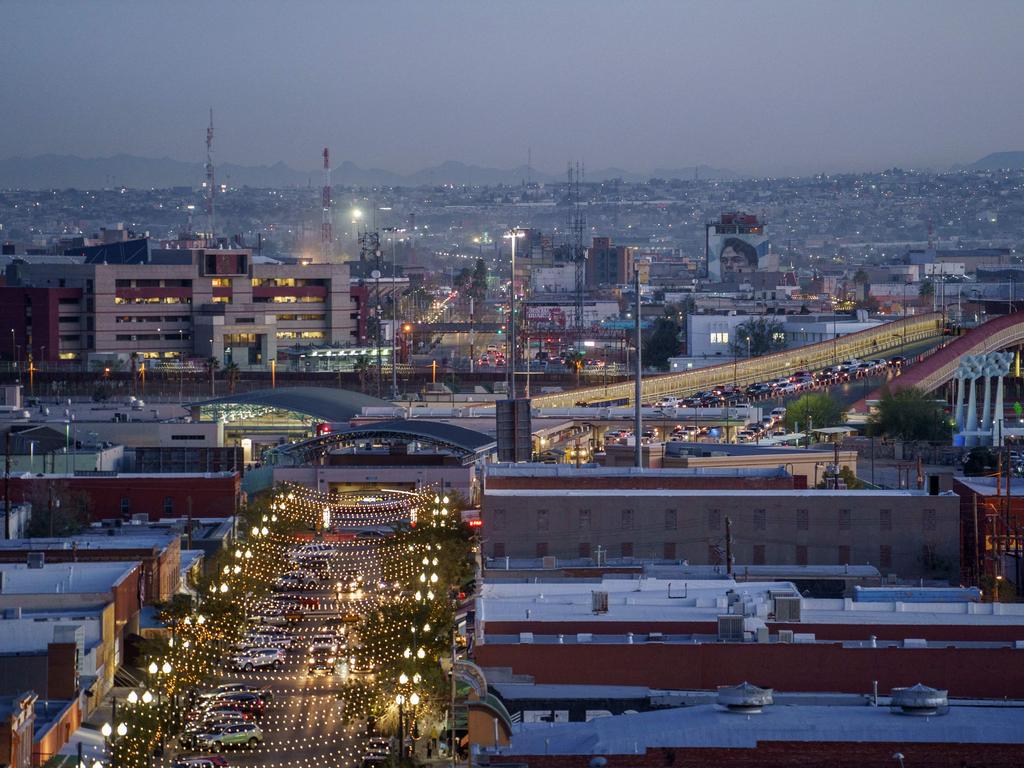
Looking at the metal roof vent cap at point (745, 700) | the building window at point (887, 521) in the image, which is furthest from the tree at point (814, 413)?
the metal roof vent cap at point (745, 700)

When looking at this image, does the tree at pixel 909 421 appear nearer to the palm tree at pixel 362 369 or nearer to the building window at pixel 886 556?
the building window at pixel 886 556

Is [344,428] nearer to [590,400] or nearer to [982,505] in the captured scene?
[590,400]

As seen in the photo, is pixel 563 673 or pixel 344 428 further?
pixel 344 428

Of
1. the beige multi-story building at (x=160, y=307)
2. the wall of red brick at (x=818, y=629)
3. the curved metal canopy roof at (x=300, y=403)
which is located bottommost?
the wall of red brick at (x=818, y=629)

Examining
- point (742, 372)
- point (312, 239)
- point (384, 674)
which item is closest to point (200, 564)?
point (384, 674)

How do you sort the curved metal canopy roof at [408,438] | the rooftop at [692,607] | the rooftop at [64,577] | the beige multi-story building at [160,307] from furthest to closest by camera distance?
the beige multi-story building at [160,307] → the curved metal canopy roof at [408,438] → the rooftop at [64,577] → the rooftop at [692,607]

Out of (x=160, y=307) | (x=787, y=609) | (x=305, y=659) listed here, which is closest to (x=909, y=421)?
(x=305, y=659)
